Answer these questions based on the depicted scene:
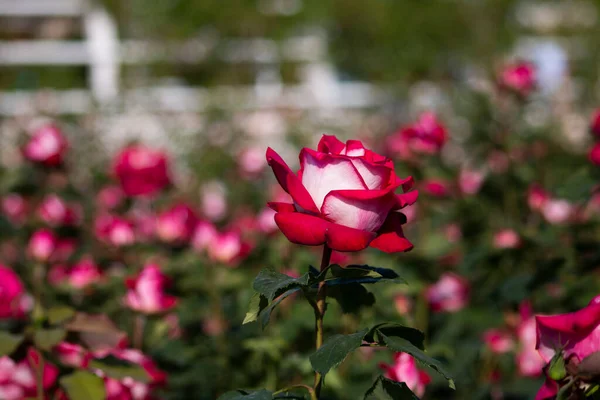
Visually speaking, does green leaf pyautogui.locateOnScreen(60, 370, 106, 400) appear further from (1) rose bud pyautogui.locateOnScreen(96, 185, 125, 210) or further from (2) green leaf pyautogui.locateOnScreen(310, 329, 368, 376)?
(1) rose bud pyautogui.locateOnScreen(96, 185, 125, 210)

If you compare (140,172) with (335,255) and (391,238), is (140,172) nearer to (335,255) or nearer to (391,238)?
(335,255)

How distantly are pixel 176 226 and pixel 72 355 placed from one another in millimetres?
938

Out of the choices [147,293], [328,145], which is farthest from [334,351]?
[147,293]

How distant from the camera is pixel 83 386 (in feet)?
3.32

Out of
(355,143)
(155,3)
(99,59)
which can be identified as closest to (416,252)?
(355,143)

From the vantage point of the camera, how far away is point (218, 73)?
9406 millimetres

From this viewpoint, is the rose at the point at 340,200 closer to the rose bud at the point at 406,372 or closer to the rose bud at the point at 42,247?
the rose bud at the point at 406,372

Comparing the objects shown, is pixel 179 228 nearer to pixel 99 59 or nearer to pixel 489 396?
pixel 489 396

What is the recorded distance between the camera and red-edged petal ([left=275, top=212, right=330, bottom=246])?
0.71 meters

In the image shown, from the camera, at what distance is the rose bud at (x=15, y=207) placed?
106 inches

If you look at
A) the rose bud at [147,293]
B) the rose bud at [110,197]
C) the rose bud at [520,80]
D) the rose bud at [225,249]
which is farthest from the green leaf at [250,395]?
the rose bud at [110,197]

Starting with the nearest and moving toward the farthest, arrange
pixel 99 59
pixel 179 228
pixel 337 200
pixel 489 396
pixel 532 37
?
pixel 337 200, pixel 489 396, pixel 179 228, pixel 99 59, pixel 532 37

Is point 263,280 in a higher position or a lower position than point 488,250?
higher

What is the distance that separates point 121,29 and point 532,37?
5.63 meters
